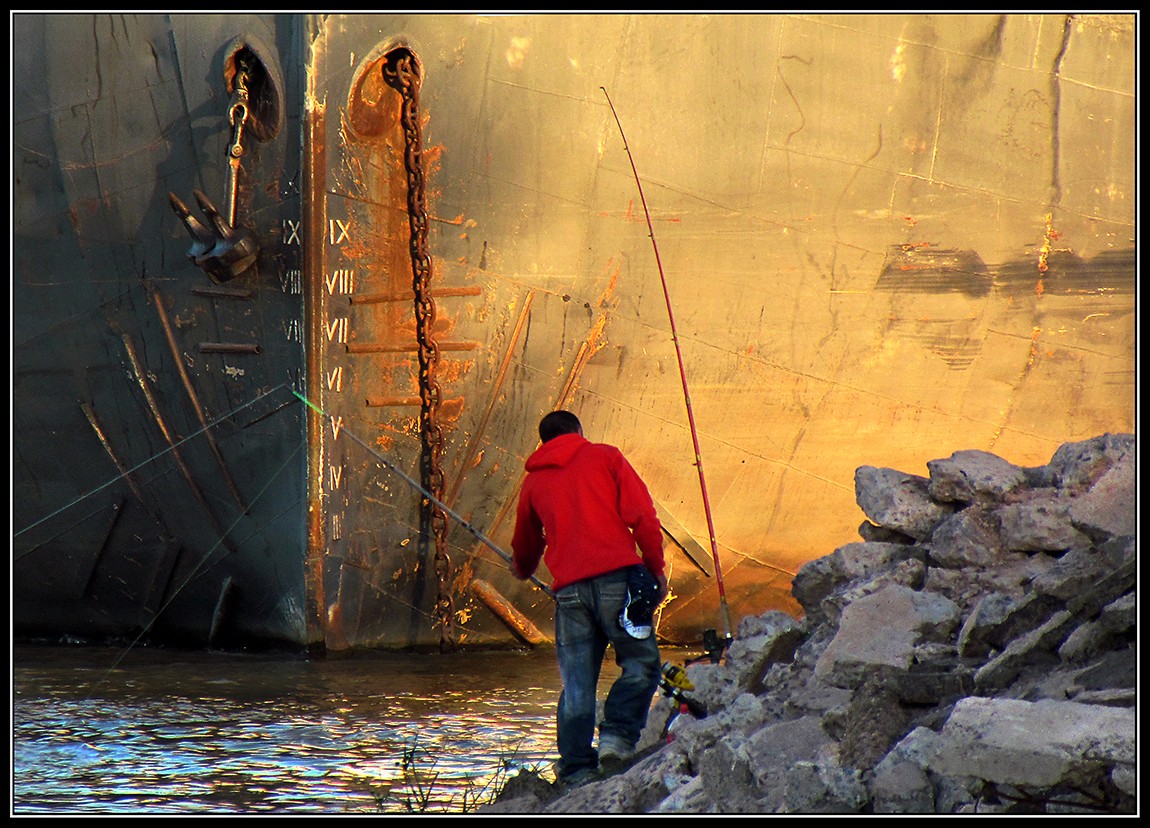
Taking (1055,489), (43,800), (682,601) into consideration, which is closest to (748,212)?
(682,601)

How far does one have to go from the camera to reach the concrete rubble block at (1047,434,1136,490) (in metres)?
3.91

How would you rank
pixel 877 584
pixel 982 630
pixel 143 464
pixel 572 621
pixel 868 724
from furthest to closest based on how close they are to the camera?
1. pixel 143 464
2. pixel 572 621
3. pixel 877 584
4. pixel 982 630
5. pixel 868 724

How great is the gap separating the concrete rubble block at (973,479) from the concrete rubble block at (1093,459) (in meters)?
0.15

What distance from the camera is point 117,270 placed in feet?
21.9

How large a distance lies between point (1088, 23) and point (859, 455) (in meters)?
2.22

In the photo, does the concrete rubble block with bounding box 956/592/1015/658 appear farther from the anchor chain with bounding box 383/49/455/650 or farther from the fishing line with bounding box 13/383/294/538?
the fishing line with bounding box 13/383/294/538

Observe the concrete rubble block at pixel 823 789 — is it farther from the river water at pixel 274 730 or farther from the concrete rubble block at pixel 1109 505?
the river water at pixel 274 730

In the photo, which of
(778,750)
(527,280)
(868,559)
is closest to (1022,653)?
(778,750)

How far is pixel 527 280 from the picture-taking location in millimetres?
6391

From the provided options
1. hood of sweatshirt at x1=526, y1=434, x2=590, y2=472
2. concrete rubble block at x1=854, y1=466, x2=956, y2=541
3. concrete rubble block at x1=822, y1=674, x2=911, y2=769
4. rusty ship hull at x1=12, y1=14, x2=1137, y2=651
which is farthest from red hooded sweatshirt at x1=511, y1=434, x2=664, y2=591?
rusty ship hull at x1=12, y1=14, x2=1137, y2=651

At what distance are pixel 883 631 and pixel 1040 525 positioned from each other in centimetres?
50

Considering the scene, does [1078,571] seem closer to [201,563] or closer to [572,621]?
[572,621]

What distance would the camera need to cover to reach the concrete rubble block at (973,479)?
408cm

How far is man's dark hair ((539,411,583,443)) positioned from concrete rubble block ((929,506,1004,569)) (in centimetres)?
112
